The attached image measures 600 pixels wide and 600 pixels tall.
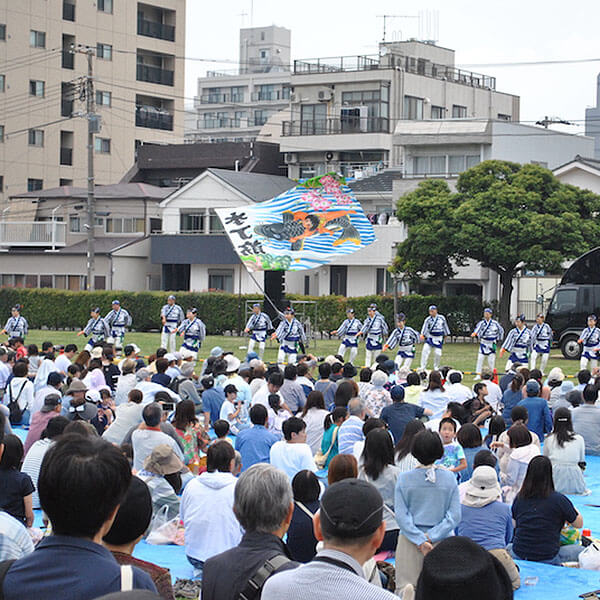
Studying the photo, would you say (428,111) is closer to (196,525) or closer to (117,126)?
(117,126)

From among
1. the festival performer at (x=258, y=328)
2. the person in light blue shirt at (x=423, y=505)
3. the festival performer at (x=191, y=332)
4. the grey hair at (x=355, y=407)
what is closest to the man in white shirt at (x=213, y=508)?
the person in light blue shirt at (x=423, y=505)

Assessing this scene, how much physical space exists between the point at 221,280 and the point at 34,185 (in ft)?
47.9

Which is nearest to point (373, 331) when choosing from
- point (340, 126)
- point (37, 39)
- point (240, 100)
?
point (340, 126)

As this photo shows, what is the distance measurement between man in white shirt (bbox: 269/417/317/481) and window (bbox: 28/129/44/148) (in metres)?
46.0

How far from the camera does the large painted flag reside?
2734 cm

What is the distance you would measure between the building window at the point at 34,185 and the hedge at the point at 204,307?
12750 mm

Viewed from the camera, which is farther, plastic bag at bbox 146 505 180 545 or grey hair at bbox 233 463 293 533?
plastic bag at bbox 146 505 180 545

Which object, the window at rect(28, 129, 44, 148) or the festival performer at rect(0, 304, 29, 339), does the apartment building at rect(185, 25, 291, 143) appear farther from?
the festival performer at rect(0, 304, 29, 339)

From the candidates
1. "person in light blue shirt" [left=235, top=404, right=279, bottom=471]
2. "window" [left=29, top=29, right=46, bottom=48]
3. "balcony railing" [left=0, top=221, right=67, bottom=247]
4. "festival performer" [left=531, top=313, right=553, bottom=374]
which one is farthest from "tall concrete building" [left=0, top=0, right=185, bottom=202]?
"person in light blue shirt" [left=235, top=404, right=279, bottom=471]

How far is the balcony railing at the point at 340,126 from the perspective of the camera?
48531 mm

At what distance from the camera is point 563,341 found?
2933 centimetres

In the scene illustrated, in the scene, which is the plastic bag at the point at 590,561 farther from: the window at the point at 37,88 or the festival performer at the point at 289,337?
the window at the point at 37,88

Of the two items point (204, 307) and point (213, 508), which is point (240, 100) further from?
point (213, 508)

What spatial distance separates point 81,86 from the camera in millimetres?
49031
